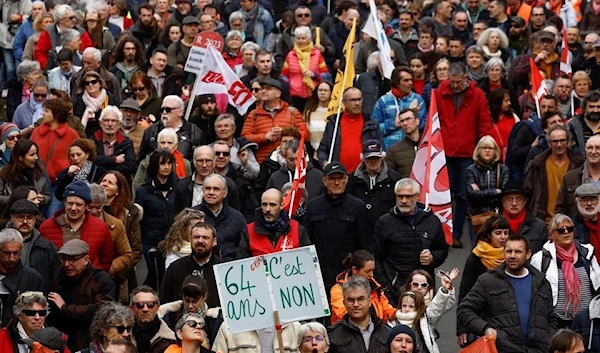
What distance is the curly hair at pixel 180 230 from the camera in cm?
1580

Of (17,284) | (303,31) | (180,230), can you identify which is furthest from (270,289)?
(303,31)

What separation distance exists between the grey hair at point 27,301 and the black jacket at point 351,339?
224 cm

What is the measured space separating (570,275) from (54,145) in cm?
558

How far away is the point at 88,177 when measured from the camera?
57.4ft

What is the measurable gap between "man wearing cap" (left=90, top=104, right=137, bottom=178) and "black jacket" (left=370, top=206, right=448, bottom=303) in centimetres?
324

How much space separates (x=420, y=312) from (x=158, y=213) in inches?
146

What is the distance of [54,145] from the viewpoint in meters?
18.3

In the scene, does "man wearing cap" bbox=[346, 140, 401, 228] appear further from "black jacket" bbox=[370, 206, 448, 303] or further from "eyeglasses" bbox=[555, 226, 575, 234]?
"eyeglasses" bbox=[555, 226, 575, 234]

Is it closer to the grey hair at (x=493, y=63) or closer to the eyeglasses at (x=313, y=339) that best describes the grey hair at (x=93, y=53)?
the grey hair at (x=493, y=63)

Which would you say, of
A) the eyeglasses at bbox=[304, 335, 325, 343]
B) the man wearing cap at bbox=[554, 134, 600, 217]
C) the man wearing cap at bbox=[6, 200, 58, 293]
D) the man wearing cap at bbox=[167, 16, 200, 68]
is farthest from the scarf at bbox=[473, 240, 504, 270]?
the man wearing cap at bbox=[167, 16, 200, 68]

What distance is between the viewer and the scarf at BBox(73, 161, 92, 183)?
57.0 feet

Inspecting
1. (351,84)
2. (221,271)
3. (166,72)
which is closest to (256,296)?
(221,271)

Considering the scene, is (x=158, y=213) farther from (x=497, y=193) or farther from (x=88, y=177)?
(x=497, y=193)

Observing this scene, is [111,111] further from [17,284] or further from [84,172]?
[17,284]
